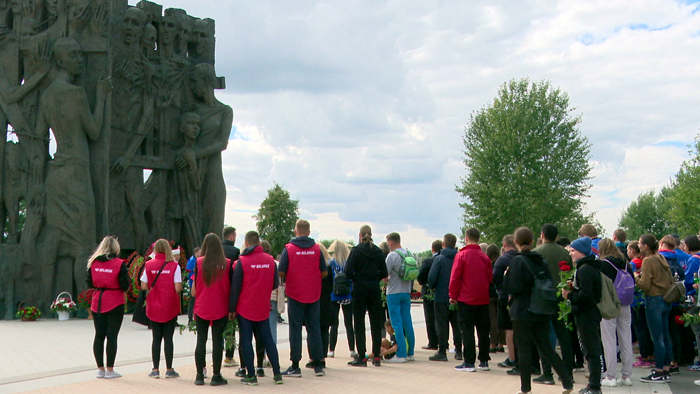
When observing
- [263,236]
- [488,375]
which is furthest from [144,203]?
[263,236]

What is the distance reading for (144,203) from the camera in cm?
1936

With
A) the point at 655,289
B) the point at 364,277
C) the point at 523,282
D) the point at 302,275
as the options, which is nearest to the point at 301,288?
the point at 302,275

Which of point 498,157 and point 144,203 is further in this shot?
point 498,157

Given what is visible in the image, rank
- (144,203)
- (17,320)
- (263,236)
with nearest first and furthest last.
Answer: (17,320) → (144,203) → (263,236)

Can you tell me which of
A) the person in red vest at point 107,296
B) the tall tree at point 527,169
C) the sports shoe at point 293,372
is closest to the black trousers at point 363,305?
the sports shoe at point 293,372

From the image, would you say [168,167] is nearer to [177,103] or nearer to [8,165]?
[177,103]

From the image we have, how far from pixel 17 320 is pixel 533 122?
1160 inches

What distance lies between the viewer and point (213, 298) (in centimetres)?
819

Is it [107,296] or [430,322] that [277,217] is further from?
[107,296]

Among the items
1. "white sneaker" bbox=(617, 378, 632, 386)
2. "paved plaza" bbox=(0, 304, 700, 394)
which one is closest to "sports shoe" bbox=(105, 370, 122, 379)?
"paved plaza" bbox=(0, 304, 700, 394)

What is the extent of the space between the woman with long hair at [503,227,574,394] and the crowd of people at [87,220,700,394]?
1 centimetres

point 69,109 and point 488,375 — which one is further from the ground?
point 69,109

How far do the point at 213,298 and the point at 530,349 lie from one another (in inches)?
148

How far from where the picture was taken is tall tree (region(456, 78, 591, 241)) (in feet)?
119
